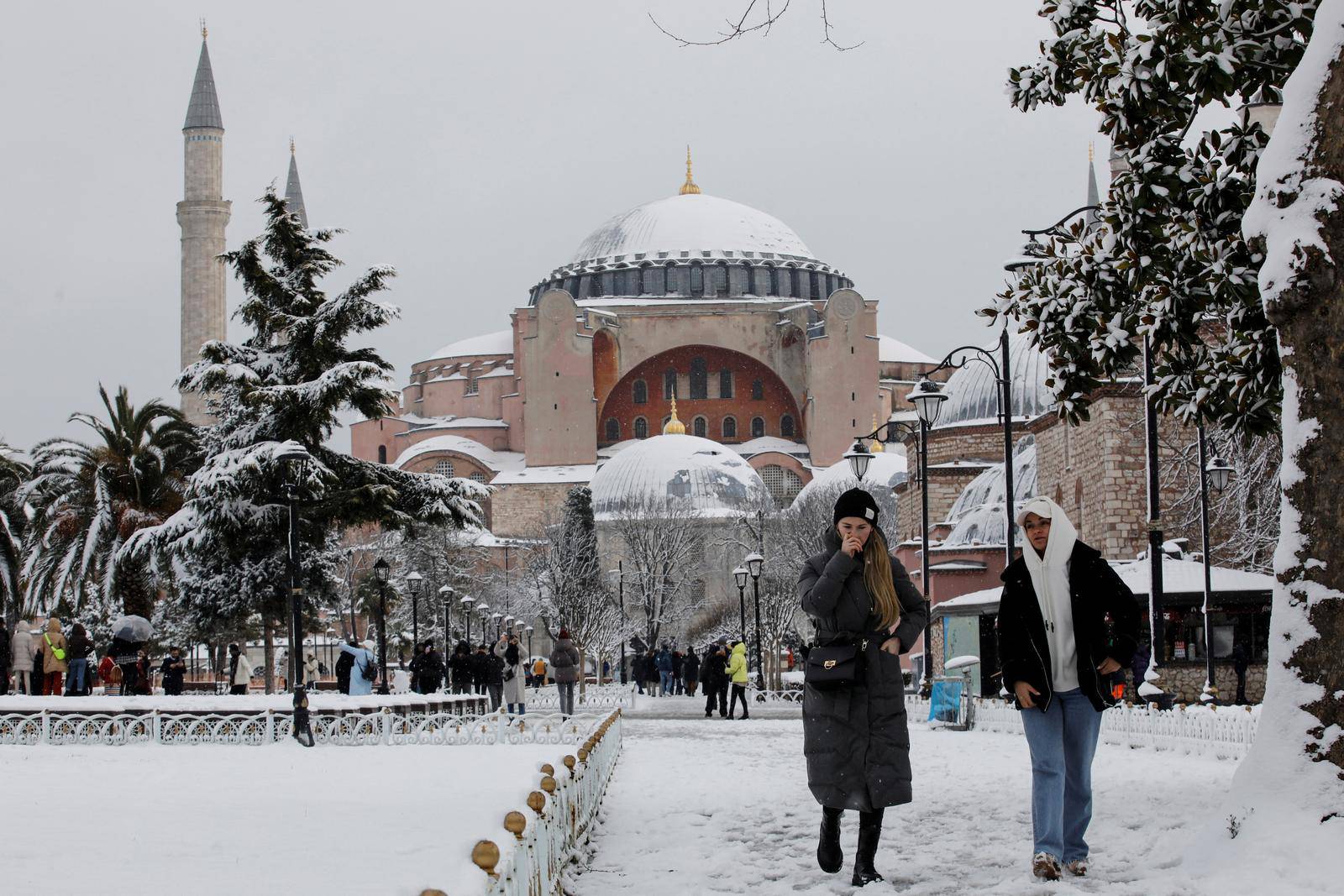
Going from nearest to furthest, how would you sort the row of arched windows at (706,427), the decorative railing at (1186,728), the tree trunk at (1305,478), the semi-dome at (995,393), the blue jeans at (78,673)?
the tree trunk at (1305,478) < the decorative railing at (1186,728) < the blue jeans at (78,673) < the semi-dome at (995,393) < the row of arched windows at (706,427)

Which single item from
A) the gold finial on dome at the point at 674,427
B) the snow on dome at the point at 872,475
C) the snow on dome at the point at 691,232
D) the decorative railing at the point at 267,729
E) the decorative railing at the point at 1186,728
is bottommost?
the decorative railing at the point at 267,729

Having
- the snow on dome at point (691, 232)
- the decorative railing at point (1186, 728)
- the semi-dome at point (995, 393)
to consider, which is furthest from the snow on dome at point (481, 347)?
the decorative railing at point (1186, 728)

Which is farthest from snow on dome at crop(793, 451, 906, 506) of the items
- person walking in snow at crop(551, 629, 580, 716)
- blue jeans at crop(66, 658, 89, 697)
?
blue jeans at crop(66, 658, 89, 697)

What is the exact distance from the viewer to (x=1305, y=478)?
4742 millimetres

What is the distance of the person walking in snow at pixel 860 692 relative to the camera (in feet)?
16.7

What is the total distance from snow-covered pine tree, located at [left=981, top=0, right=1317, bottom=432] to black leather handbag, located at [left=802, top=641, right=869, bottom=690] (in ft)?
8.38

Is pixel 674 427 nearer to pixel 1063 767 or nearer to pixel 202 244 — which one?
pixel 202 244

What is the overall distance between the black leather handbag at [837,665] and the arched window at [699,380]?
64.3 meters

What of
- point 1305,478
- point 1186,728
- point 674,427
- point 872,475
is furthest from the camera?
point 674,427

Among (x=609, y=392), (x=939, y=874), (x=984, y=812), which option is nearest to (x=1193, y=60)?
(x=984, y=812)

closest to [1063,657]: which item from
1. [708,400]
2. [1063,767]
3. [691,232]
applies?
[1063,767]

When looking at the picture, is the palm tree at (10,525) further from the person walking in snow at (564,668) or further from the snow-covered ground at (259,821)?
the snow-covered ground at (259,821)

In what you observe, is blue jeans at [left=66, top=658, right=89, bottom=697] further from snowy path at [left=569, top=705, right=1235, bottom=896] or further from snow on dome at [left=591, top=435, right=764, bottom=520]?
snow on dome at [left=591, top=435, right=764, bottom=520]

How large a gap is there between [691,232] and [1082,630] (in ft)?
227
